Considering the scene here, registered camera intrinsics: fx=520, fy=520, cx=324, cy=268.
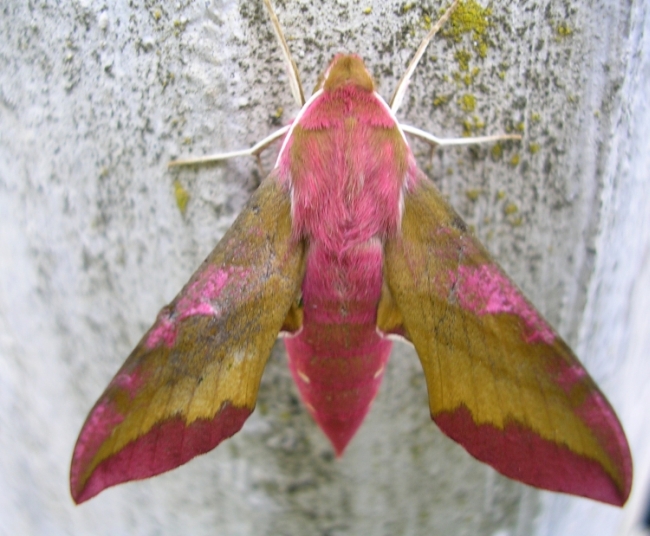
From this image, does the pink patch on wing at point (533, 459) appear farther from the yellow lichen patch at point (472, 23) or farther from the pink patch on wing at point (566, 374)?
the yellow lichen patch at point (472, 23)

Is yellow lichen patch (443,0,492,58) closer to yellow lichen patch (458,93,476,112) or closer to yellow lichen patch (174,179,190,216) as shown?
yellow lichen patch (458,93,476,112)

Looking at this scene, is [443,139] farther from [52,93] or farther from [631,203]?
[52,93]

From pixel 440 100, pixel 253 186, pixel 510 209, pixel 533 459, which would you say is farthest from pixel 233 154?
pixel 533 459

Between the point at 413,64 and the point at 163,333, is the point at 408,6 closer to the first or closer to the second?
the point at 413,64

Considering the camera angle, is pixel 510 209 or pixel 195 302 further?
pixel 510 209

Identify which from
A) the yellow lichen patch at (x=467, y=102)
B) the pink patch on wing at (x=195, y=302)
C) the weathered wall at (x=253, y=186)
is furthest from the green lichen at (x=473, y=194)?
the pink patch on wing at (x=195, y=302)

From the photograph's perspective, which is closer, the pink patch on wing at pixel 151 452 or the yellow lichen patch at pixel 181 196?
the pink patch on wing at pixel 151 452
